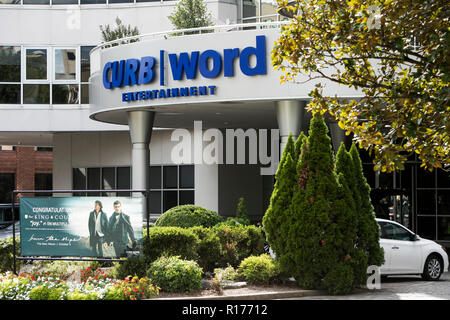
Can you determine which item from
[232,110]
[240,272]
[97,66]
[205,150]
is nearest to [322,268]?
[240,272]

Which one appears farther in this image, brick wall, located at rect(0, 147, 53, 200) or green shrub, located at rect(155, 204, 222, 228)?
brick wall, located at rect(0, 147, 53, 200)

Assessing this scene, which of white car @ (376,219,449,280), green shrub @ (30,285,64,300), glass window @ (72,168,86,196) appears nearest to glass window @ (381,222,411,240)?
white car @ (376,219,449,280)

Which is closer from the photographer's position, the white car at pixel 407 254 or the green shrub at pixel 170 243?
the green shrub at pixel 170 243

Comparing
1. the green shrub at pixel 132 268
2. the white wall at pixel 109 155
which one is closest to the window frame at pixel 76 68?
the white wall at pixel 109 155

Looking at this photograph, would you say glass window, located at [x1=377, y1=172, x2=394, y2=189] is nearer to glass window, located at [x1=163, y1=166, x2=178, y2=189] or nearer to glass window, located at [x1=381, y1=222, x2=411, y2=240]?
glass window, located at [x1=163, y1=166, x2=178, y2=189]

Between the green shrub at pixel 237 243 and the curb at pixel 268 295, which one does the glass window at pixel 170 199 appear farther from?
the curb at pixel 268 295

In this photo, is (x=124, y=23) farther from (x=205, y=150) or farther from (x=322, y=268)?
(x=322, y=268)

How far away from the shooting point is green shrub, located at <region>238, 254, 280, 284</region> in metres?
15.2

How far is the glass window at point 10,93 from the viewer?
3306 centimetres

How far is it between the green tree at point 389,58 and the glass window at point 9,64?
2278cm

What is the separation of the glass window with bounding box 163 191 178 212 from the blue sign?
30.2 ft

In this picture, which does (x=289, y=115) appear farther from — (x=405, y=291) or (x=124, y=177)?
(x=124, y=177)

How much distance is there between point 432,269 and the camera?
1788cm

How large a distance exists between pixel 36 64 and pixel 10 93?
1.74m
